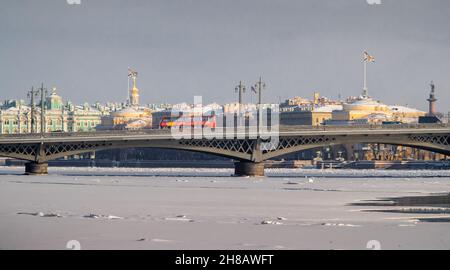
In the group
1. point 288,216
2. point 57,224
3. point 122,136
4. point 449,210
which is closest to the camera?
point 57,224

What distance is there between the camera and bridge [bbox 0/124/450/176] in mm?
117188

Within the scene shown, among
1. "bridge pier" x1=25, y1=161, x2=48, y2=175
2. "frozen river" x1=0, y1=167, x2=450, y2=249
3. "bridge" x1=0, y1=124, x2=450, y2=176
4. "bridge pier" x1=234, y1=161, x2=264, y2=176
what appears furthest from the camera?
"bridge pier" x1=25, y1=161, x2=48, y2=175

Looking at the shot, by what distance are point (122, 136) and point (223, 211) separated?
6737 centimetres

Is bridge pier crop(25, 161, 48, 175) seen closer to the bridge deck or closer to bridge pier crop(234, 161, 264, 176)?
the bridge deck

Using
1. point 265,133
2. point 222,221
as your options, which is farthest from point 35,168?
point 222,221

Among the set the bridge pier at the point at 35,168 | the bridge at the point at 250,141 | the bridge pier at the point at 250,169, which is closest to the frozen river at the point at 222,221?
the bridge at the point at 250,141

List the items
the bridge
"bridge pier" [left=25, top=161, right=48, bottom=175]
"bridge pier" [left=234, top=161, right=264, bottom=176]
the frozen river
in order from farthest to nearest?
"bridge pier" [left=25, top=161, right=48, bottom=175] < "bridge pier" [left=234, top=161, right=264, bottom=176] < the bridge < the frozen river

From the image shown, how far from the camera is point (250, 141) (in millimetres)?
120438

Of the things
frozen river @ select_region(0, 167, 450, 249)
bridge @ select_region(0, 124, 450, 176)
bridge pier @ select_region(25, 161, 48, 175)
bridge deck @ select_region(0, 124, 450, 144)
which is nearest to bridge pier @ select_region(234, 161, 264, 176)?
bridge @ select_region(0, 124, 450, 176)

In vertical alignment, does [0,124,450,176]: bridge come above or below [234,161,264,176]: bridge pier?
above
